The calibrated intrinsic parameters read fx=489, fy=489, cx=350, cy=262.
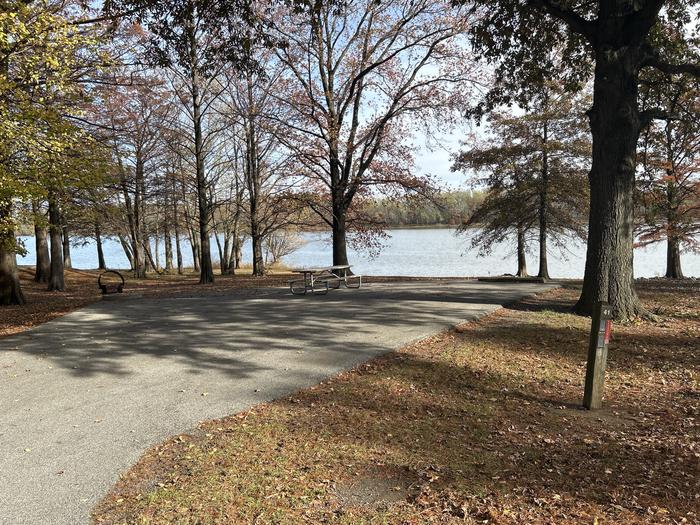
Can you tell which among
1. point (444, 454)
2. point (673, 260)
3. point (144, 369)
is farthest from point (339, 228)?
point (673, 260)

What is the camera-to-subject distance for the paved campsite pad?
11.7ft

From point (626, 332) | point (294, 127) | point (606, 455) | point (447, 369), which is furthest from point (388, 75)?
point (606, 455)

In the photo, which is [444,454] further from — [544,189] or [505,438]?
[544,189]

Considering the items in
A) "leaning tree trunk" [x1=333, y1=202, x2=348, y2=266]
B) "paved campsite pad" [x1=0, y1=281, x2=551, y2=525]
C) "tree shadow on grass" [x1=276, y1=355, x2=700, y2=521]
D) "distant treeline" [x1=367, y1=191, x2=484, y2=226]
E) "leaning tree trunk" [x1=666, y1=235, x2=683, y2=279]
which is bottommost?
"tree shadow on grass" [x1=276, y1=355, x2=700, y2=521]

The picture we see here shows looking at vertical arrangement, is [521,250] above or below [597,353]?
above

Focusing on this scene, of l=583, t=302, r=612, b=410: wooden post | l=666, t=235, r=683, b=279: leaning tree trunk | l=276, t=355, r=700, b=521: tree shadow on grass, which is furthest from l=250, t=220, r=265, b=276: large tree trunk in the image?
l=583, t=302, r=612, b=410: wooden post

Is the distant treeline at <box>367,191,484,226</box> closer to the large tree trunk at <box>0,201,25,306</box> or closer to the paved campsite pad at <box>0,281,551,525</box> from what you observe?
the paved campsite pad at <box>0,281,551,525</box>

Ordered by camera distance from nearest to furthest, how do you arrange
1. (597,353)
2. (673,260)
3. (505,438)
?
(505,438), (597,353), (673,260)

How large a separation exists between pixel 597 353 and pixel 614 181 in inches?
195

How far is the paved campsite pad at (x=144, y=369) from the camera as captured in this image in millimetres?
3578

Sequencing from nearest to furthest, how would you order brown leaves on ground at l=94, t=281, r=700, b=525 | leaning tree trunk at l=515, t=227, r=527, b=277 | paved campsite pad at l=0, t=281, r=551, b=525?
brown leaves on ground at l=94, t=281, r=700, b=525, paved campsite pad at l=0, t=281, r=551, b=525, leaning tree trunk at l=515, t=227, r=527, b=277

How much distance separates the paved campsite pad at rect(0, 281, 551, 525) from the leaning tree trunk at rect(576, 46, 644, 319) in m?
2.24

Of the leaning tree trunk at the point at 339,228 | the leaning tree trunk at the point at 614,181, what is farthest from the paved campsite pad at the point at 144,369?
the leaning tree trunk at the point at 339,228

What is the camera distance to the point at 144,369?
20.0ft
